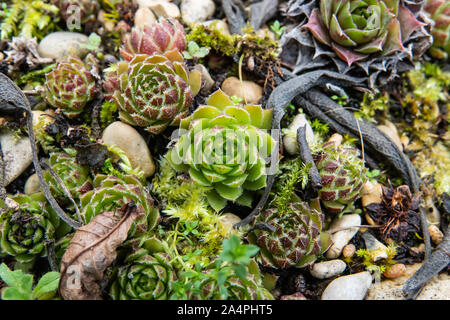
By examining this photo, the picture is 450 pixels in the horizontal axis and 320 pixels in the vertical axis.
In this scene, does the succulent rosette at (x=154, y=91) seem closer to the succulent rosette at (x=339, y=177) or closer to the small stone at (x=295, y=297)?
the succulent rosette at (x=339, y=177)

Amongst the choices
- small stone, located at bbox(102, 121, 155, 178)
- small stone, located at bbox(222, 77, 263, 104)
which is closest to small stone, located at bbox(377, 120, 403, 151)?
small stone, located at bbox(222, 77, 263, 104)

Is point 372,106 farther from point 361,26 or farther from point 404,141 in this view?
point 361,26

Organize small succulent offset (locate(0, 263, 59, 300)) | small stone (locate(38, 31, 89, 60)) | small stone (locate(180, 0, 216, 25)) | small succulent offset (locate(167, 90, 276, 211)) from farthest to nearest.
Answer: small stone (locate(180, 0, 216, 25)) < small stone (locate(38, 31, 89, 60)) < small succulent offset (locate(167, 90, 276, 211)) < small succulent offset (locate(0, 263, 59, 300))

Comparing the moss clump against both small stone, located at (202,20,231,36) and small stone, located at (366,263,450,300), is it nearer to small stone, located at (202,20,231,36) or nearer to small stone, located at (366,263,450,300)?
small stone, located at (366,263,450,300)

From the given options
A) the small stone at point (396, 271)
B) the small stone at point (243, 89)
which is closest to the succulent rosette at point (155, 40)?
the small stone at point (243, 89)

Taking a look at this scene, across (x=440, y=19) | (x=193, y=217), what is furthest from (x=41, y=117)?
(x=440, y=19)

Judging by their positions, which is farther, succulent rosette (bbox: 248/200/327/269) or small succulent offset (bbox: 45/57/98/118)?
small succulent offset (bbox: 45/57/98/118)

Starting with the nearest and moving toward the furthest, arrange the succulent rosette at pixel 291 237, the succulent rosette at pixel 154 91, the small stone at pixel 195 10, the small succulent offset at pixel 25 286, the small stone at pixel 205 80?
1. the small succulent offset at pixel 25 286
2. the succulent rosette at pixel 291 237
3. the succulent rosette at pixel 154 91
4. the small stone at pixel 205 80
5. the small stone at pixel 195 10

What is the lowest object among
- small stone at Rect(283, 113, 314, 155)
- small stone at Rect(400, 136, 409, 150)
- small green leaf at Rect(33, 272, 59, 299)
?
small green leaf at Rect(33, 272, 59, 299)
